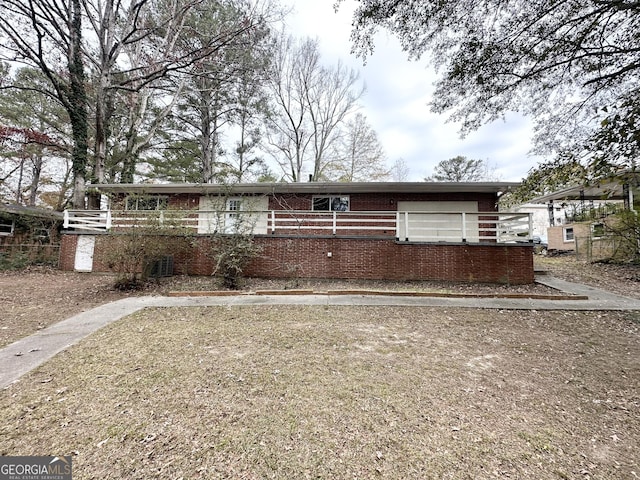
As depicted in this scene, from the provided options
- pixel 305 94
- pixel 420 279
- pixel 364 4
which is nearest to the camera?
pixel 364 4

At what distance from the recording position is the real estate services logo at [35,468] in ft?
5.97

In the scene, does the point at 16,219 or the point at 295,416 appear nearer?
the point at 295,416

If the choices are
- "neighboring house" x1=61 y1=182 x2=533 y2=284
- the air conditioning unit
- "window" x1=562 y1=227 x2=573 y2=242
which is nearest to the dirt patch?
the air conditioning unit

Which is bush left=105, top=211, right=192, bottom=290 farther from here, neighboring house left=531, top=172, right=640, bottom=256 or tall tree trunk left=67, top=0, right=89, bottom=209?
neighboring house left=531, top=172, right=640, bottom=256

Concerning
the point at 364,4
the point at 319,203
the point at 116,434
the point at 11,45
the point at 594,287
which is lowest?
the point at 116,434

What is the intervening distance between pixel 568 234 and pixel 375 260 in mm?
15073

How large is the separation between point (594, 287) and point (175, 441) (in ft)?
36.2

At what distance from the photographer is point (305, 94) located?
1964 cm

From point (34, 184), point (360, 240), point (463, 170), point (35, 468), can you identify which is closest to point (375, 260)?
point (360, 240)

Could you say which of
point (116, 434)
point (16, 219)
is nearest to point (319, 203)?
point (116, 434)

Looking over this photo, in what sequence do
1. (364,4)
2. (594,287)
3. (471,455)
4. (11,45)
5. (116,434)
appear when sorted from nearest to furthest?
(471,455), (116,434), (364,4), (594,287), (11,45)

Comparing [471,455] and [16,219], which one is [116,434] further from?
[16,219]

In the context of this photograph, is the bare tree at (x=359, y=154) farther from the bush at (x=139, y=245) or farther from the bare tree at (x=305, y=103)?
the bush at (x=139, y=245)

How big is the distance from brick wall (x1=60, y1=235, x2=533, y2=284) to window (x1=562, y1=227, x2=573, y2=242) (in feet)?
36.3
